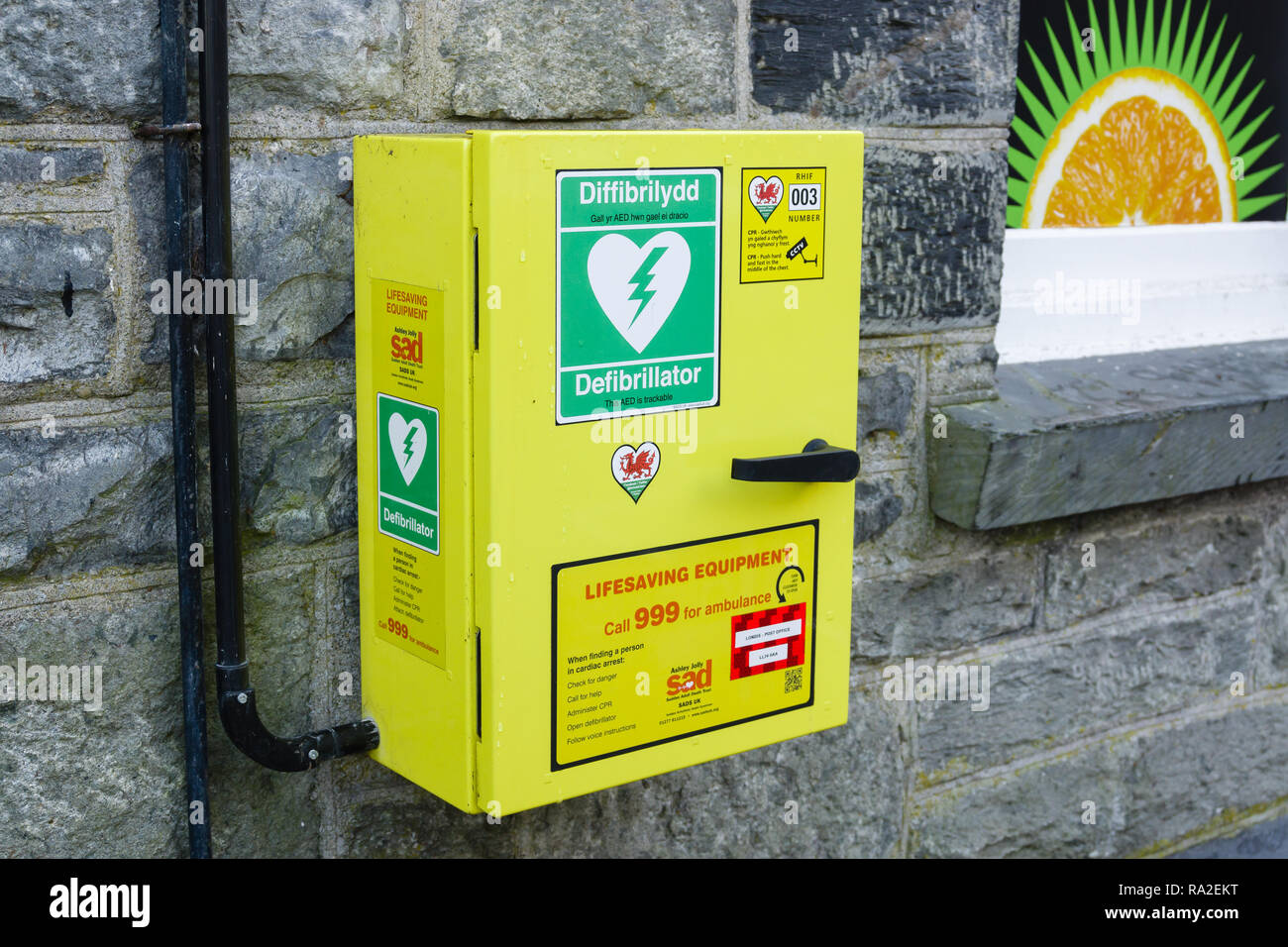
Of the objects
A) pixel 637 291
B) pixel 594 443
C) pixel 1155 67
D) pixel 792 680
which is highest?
pixel 1155 67

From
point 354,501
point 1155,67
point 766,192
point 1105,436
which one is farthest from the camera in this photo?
point 1155,67

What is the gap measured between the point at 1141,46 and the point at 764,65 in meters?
1.17

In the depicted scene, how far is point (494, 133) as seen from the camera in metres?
1.53

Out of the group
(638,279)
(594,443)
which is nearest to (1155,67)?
(638,279)

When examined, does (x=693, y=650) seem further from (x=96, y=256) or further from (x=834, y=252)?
(x=96, y=256)

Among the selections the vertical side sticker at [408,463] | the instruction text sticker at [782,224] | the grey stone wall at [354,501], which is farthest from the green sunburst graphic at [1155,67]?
the vertical side sticker at [408,463]

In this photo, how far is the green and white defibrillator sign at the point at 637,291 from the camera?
161 centimetres

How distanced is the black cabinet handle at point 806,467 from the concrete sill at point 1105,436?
575 mm

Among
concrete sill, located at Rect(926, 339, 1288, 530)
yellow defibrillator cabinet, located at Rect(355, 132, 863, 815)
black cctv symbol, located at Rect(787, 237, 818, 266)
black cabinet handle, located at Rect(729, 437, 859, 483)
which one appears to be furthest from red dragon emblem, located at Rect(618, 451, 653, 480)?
concrete sill, located at Rect(926, 339, 1288, 530)

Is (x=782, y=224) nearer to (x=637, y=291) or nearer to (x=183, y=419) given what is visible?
(x=637, y=291)

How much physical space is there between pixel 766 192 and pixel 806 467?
35cm

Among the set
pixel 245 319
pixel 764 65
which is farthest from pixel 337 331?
pixel 764 65

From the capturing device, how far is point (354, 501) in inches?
74.3

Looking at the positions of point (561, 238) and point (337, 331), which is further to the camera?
point (337, 331)
